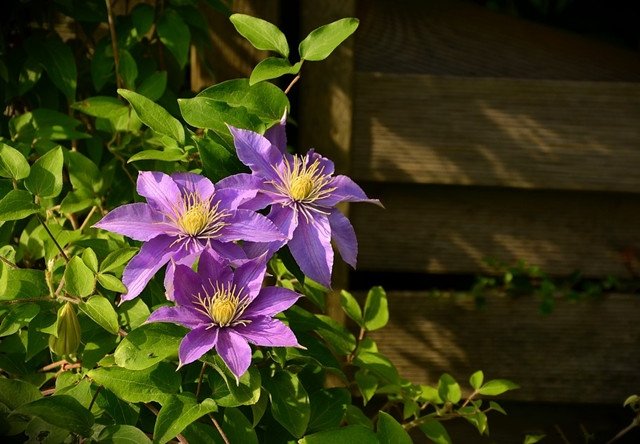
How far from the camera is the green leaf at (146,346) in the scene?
0.70m

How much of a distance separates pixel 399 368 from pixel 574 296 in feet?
1.25

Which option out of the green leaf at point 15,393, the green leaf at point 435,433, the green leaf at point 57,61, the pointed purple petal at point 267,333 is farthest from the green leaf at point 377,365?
the green leaf at point 57,61

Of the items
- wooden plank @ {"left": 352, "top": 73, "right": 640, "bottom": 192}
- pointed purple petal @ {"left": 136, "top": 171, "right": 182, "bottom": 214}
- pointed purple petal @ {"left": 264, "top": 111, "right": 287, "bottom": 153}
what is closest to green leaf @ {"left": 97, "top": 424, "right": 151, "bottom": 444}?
pointed purple petal @ {"left": 136, "top": 171, "right": 182, "bottom": 214}

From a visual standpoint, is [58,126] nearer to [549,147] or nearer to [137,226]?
[137,226]

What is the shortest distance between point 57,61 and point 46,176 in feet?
1.33

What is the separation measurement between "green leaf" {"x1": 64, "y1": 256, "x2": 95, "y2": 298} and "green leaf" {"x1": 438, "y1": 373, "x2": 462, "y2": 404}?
60cm

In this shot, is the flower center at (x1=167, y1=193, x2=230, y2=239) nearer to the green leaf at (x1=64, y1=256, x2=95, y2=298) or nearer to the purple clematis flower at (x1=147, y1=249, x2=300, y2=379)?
the purple clematis flower at (x1=147, y1=249, x2=300, y2=379)

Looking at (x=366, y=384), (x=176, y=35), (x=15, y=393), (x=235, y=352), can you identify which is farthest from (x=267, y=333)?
(x=176, y=35)

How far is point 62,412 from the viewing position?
682mm

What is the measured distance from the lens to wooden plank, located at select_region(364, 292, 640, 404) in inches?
62.0

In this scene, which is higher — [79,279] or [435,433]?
[79,279]

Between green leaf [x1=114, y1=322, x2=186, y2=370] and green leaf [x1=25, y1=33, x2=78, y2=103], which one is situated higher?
green leaf [x1=25, y1=33, x2=78, y2=103]

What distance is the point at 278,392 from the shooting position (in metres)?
0.79

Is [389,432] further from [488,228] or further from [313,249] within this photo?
[488,228]
